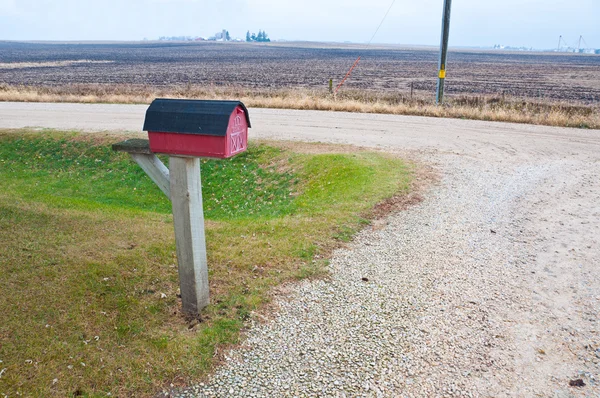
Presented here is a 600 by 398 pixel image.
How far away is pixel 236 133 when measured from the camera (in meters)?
5.10

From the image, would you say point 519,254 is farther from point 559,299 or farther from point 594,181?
point 594,181

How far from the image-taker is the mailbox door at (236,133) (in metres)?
4.90

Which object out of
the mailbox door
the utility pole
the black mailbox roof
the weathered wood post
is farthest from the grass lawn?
the utility pole

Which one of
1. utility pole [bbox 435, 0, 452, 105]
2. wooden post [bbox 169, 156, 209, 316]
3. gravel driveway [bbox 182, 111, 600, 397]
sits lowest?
gravel driveway [bbox 182, 111, 600, 397]

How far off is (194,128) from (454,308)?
377 cm

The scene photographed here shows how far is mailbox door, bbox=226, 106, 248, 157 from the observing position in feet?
16.1

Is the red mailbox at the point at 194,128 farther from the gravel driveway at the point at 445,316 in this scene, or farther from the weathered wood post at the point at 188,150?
the gravel driveway at the point at 445,316

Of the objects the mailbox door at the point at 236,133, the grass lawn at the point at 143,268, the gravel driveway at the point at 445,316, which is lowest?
the gravel driveway at the point at 445,316

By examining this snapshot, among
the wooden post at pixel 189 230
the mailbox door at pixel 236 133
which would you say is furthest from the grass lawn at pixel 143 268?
the mailbox door at pixel 236 133

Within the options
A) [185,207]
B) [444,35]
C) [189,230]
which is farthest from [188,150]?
[444,35]

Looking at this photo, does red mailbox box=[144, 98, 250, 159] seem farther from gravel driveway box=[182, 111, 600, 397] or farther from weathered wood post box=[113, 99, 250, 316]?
gravel driveway box=[182, 111, 600, 397]

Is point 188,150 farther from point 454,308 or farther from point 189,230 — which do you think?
point 454,308

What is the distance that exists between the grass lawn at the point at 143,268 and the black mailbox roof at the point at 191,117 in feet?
7.08

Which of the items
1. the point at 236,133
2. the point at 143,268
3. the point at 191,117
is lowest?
the point at 143,268
